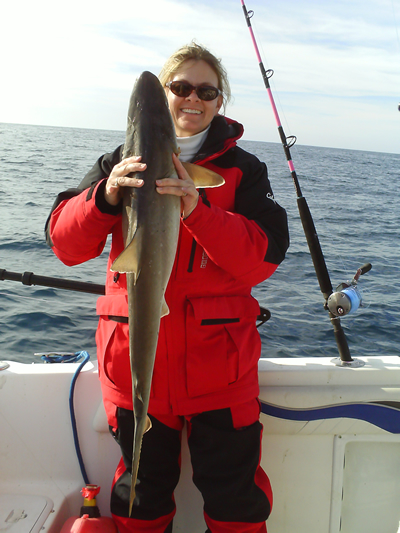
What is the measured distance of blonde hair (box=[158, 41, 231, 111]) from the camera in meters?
2.69

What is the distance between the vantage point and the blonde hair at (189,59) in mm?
2688

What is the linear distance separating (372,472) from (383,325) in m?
6.11

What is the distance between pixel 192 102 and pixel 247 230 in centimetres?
82

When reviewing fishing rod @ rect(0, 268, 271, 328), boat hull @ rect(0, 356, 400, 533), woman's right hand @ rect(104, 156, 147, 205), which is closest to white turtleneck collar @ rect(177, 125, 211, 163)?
woman's right hand @ rect(104, 156, 147, 205)


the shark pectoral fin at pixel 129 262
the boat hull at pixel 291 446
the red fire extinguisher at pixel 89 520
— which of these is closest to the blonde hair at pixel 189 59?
the shark pectoral fin at pixel 129 262

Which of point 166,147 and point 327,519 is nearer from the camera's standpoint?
point 166,147

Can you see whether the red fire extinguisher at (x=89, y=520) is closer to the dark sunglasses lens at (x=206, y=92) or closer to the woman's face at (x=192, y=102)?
the woman's face at (x=192, y=102)

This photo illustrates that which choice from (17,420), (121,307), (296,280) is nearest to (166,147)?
(121,307)

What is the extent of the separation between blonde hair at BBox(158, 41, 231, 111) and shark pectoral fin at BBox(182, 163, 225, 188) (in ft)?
2.97

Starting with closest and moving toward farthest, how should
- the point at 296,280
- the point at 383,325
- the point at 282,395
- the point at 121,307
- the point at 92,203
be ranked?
the point at 92,203 → the point at 121,307 → the point at 282,395 → the point at 383,325 → the point at 296,280

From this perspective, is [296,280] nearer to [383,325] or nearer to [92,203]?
[383,325]

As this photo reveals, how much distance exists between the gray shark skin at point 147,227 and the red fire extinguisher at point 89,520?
0.92 meters

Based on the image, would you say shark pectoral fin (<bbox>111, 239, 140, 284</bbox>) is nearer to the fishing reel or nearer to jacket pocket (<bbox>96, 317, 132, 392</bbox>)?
jacket pocket (<bbox>96, 317, 132, 392</bbox>)

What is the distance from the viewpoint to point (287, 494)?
3.25 metres
